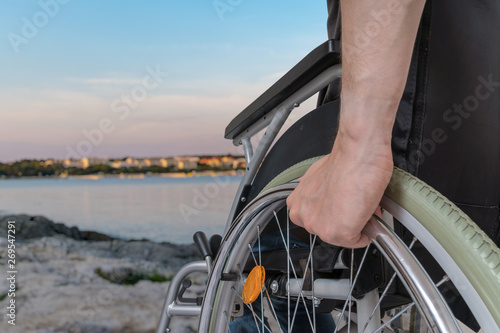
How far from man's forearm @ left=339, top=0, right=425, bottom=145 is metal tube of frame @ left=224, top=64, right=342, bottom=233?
0.84 ft

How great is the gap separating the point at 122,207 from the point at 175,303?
2.86 m

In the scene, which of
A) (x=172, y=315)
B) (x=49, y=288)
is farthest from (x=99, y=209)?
(x=172, y=315)

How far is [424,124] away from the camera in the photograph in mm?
628


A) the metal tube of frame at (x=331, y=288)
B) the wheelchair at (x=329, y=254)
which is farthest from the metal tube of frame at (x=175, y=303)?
the metal tube of frame at (x=331, y=288)

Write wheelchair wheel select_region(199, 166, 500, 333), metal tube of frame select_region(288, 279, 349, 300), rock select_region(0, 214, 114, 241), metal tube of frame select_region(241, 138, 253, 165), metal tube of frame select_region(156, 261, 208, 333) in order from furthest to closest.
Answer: rock select_region(0, 214, 114, 241) < metal tube of frame select_region(156, 261, 208, 333) < metal tube of frame select_region(241, 138, 253, 165) < metal tube of frame select_region(288, 279, 349, 300) < wheelchair wheel select_region(199, 166, 500, 333)

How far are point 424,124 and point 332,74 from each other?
0.64 ft

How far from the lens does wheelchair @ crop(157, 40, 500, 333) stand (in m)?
0.47

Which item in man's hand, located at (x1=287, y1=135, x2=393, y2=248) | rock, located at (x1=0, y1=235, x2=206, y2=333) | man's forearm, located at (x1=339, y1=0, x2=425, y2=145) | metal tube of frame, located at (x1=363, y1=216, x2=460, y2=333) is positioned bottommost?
rock, located at (x1=0, y1=235, x2=206, y2=333)

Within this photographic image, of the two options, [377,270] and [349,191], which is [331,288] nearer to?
[377,270]

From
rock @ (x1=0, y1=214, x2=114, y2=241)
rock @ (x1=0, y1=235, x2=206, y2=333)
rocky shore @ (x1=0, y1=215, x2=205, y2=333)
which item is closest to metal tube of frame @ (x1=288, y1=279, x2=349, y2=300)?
rock @ (x1=0, y1=235, x2=206, y2=333)

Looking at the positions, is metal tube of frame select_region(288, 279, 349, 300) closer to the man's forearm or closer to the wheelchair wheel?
Result: the wheelchair wheel

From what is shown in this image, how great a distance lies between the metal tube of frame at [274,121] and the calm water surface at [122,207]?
2235mm

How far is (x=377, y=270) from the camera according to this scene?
66cm

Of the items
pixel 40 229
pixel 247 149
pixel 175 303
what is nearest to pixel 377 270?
pixel 247 149
